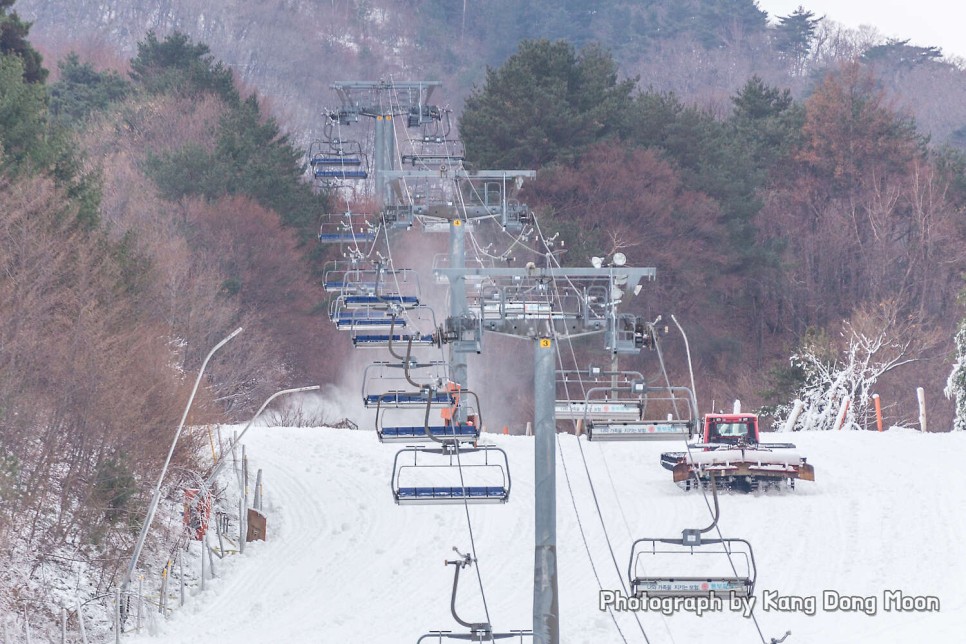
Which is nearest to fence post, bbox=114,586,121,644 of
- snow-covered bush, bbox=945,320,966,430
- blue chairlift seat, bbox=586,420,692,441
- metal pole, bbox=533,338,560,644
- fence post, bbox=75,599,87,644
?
fence post, bbox=75,599,87,644

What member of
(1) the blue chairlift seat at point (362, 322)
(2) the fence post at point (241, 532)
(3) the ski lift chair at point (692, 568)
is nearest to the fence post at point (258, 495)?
(2) the fence post at point (241, 532)

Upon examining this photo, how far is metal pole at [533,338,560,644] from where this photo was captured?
20656 millimetres

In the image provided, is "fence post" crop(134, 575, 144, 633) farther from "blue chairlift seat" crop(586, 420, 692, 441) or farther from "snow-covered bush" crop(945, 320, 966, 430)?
"snow-covered bush" crop(945, 320, 966, 430)

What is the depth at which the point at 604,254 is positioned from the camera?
212 feet

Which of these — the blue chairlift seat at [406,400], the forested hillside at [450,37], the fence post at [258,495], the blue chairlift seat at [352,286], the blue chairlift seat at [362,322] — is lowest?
the fence post at [258,495]

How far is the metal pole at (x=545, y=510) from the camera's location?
813 inches

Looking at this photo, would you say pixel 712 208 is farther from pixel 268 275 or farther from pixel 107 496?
pixel 107 496

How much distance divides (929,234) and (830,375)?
24.3 m

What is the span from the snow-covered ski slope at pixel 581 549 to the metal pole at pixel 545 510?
3294mm

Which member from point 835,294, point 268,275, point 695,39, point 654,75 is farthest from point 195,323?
point 695,39

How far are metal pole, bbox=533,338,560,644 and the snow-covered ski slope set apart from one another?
130 inches

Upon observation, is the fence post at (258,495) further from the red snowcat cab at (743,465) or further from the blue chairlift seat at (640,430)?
the blue chairlift seat at (640,430)

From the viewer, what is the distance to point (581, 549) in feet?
96.4

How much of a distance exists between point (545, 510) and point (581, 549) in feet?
29.2
